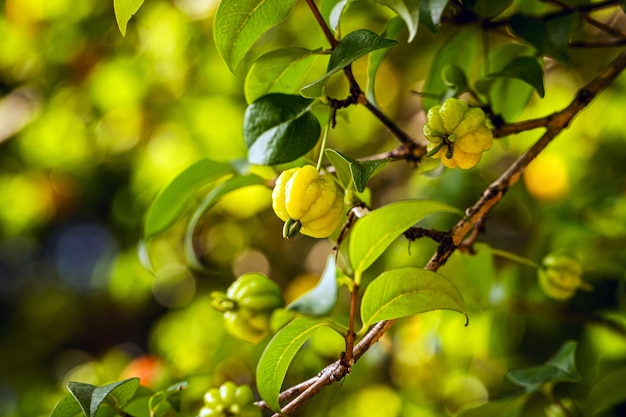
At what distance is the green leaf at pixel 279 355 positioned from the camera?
65cm

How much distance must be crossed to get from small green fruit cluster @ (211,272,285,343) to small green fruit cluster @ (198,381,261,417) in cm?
12

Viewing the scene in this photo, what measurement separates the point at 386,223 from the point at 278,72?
187 mm

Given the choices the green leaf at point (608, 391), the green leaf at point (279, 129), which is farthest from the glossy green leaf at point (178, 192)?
the green leaf at point (608, 391)

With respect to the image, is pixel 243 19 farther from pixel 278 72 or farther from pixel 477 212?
pixel 477 212

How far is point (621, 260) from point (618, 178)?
0.33 metres

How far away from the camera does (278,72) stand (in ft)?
2.33

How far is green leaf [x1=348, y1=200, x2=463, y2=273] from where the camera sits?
66cm

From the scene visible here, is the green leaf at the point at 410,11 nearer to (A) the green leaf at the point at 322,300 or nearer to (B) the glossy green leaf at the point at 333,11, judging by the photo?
(B) the glossy green leaf at the point at 333,11

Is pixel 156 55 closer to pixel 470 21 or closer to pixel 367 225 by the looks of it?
pixel 470 21

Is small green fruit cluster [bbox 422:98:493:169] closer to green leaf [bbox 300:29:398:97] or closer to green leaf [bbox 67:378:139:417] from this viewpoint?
green leaf [bbox 300:29:398:97]

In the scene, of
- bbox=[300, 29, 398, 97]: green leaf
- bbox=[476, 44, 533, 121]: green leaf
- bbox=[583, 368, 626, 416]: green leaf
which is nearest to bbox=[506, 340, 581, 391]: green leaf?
bbox=[583, 368, 626, 416]: green leaf

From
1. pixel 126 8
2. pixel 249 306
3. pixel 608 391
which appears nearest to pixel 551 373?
pixel 608 391

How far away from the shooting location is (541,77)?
0.75m

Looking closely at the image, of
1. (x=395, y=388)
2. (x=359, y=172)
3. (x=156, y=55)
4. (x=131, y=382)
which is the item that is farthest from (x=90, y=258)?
(x=359, y=172)
